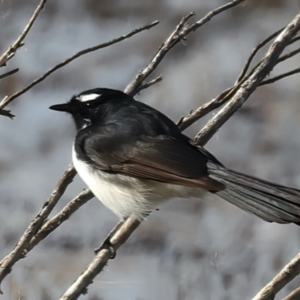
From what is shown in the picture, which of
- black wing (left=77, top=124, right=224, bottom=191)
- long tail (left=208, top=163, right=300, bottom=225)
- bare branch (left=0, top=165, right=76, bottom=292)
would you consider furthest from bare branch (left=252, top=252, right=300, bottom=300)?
bare branch (left=0, top=165, right=76, bottom=292)

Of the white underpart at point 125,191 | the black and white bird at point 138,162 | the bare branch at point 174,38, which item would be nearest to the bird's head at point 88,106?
the black and white bird at point 138,162

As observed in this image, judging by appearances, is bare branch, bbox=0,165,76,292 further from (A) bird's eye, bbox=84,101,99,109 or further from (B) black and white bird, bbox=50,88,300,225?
(A) bird's eye, bbox=84,101,99,109

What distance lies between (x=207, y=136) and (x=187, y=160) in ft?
0.81

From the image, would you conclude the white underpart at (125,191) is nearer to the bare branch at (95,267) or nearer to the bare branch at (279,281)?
the bare branch at (95,267)

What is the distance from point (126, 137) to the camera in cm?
243

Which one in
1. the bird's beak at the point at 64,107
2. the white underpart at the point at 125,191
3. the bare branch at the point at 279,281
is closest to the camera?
the bare branch at the point at 279,281

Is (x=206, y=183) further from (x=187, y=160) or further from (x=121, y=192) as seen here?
(x=121, y=192)

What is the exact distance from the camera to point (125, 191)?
241 cm

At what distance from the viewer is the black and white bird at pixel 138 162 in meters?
2.06

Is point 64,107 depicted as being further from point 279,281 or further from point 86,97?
point 279,281

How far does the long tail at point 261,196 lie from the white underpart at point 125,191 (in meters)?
0.25

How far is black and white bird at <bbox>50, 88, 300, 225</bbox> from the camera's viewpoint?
2.06 metres

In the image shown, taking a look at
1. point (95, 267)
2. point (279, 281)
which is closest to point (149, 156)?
point (95, 267)

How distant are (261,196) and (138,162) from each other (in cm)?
51
